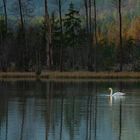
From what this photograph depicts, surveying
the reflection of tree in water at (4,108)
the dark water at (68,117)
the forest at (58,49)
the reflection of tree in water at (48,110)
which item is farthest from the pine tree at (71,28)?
the dark water at (68,117)

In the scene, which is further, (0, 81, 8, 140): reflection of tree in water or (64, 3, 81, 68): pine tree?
(64, 3, 81, 68): pine tree

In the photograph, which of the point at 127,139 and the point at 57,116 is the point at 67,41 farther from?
the point at 127,139

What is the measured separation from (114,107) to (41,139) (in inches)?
441

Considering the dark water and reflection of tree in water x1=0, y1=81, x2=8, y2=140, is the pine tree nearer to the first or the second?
reflection of tree in water x1=0, y1=81, x2=8, y2=140

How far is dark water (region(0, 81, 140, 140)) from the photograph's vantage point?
63.0ft

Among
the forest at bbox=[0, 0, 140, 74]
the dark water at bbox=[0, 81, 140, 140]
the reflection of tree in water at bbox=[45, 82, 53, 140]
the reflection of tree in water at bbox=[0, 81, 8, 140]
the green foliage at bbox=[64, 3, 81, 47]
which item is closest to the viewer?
the dark water at bbox=[0, 81, 140, 140]

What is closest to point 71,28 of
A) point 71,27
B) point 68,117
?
point 71,27

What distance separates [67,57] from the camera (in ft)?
267

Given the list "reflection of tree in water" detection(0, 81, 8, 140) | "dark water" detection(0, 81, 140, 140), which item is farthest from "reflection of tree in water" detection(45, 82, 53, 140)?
"reflection of tree in water" detection(0, 81, 8, 140)

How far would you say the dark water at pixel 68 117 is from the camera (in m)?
19.2

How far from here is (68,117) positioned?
24.3 metres

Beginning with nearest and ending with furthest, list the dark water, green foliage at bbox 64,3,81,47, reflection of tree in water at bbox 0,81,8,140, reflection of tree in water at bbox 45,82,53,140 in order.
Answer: the dark water, reflection of tree in water at bbox 45,82,53,140, reflection of tree in water at bbox 0,81,8,140, green foliage at bbox 64,3,81,47

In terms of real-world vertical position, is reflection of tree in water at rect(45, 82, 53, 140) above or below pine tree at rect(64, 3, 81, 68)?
below

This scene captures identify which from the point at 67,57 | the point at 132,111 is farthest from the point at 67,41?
the point at 132,111
